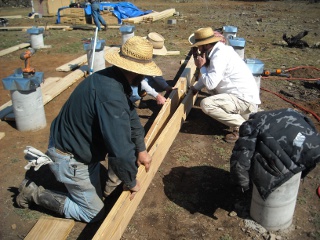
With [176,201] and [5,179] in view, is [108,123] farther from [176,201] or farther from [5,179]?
[5,179]

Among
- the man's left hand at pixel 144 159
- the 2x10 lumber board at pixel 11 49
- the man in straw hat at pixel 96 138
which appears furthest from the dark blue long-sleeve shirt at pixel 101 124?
the 2x10 lumber board at pixel 11 49

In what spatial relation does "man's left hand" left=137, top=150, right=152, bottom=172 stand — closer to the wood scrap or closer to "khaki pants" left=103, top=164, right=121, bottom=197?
"khaki pants" left=103, top=164, right=121, bottom=197

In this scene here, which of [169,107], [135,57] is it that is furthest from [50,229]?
[169,107]

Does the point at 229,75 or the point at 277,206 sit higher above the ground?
the point at 229,75

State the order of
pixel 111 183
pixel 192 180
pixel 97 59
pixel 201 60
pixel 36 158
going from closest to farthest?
pixel 36 158 → pixel 111 183 → pixel 192 180 → pixel 201 60 → pixel 97 59

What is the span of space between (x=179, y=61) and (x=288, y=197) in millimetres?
6144

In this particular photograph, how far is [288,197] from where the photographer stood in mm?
2711

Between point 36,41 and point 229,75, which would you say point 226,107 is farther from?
point 36,41

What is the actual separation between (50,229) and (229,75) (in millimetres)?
2917

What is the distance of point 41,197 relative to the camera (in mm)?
3072

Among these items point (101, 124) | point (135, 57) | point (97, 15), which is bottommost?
point (97, 15)

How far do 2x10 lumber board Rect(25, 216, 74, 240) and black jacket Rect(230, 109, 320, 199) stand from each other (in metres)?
1.58

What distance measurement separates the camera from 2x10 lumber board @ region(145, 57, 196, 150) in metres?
3.88

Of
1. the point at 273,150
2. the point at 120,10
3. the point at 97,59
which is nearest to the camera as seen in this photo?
the point at 273,150
